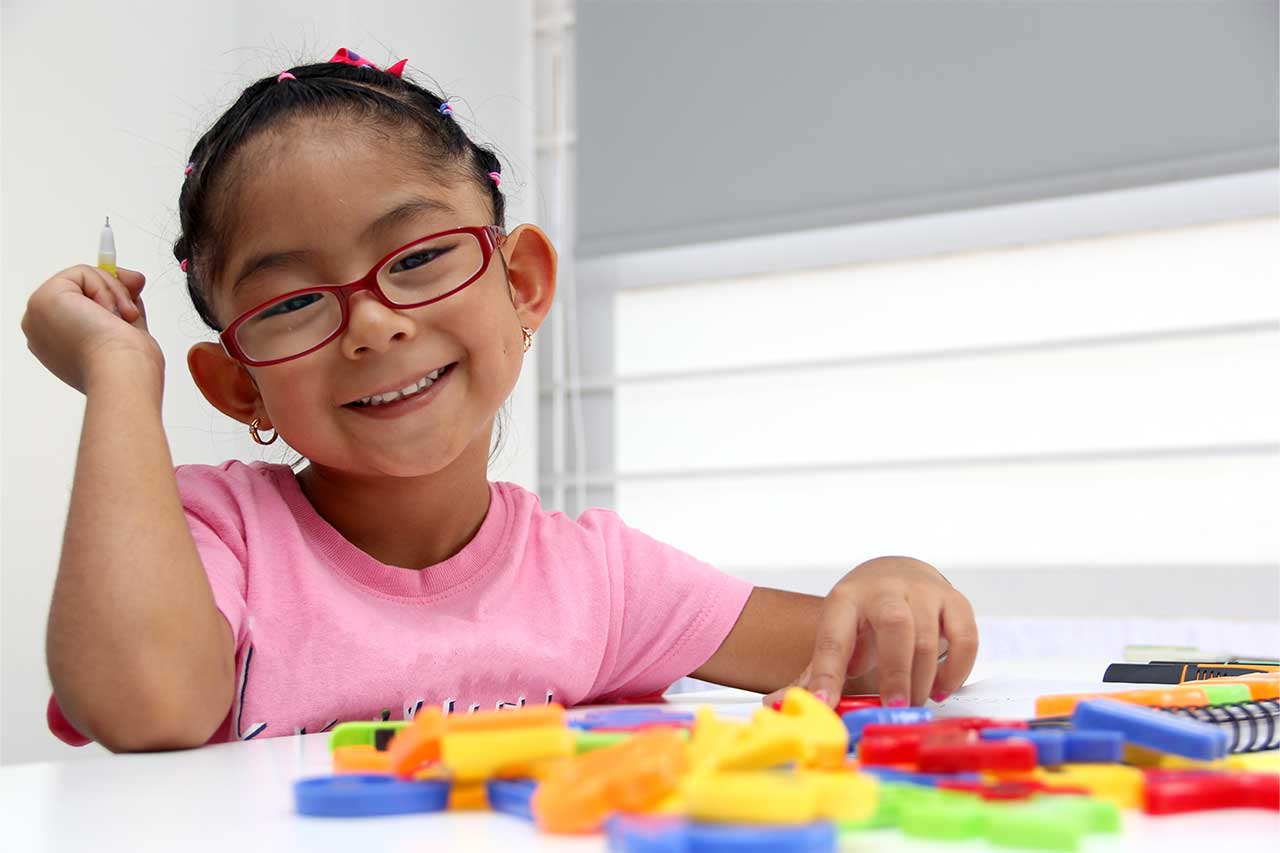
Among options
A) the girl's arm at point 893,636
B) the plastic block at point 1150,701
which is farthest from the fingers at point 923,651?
the plastic block at point 1150,701

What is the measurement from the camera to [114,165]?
6.57 ft

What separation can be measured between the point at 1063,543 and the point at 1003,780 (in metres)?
1.88

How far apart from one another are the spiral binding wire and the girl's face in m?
0.56

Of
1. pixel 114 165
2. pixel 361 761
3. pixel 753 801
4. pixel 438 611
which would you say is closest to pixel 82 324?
pixel 438 611

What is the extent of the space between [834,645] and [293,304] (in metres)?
0.44

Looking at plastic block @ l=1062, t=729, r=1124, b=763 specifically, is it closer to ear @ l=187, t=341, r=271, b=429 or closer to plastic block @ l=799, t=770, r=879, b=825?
plastic block @ l=799, t=770, r=879, b=825

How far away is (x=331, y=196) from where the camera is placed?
864 mm

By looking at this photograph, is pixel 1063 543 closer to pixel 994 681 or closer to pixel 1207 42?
pixel 1207 42

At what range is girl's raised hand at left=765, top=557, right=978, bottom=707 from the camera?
774 mm

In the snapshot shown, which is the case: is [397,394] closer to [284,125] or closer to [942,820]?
[284,125]

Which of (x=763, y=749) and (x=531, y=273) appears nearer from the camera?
(x=763, y=749)

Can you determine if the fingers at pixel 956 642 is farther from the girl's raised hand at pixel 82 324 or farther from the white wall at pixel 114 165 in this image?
the white wall at pixel 114 165

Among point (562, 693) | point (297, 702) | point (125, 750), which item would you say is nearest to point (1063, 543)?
point (562, 693)

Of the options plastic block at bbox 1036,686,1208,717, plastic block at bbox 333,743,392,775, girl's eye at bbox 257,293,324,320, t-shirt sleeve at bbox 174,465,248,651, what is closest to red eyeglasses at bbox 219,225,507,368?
girl's eye at bbox 257,293,324,320
